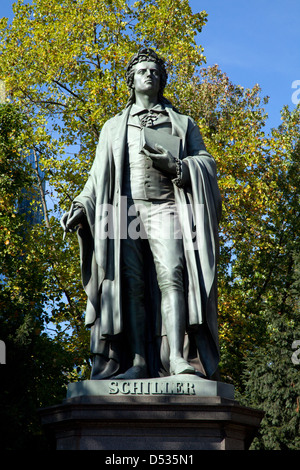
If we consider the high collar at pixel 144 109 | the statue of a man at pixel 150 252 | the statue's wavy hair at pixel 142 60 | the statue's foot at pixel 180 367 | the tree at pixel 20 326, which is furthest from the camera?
the tree at pixel 20 326

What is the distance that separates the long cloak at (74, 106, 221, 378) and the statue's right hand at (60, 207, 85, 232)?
0.09m

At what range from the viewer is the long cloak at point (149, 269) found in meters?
7.29

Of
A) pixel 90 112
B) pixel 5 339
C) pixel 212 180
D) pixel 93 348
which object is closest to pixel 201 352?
pixel 93 348

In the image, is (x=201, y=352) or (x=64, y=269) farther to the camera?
(x=64, y=269)

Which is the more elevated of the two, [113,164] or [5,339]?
[5,339]

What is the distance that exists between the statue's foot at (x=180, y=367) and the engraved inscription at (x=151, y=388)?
0.15 m

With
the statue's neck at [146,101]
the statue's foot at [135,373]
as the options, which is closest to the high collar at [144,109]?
the statue's neck at [146,101]

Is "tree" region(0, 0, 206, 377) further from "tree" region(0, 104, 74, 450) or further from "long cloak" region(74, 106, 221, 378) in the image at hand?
"long cloak" region(74, 106, 221, 378)

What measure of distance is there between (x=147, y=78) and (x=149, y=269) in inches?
85.0

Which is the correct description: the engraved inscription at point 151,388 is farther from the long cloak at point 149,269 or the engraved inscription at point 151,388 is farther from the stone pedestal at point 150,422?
the long cloak at point 149,269

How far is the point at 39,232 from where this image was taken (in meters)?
22.5
